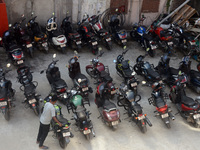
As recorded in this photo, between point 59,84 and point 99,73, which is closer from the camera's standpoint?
point 59,84

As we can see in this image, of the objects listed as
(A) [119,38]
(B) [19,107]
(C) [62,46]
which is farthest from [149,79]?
(B) [19,107]

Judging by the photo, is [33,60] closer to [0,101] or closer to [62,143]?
[0,101]

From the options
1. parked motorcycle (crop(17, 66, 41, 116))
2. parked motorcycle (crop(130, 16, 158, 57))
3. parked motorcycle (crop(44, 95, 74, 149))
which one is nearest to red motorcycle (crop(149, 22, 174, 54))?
parked motorcycle (crop(130, 16, 158, 57))

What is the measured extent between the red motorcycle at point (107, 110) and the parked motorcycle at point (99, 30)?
310 centimetres

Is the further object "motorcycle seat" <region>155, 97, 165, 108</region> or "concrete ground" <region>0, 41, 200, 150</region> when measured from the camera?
"motorcycle seat" <region>155, 97, 165, 108</region>

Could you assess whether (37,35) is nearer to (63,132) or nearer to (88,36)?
(88,36)

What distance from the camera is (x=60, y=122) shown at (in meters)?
6.99

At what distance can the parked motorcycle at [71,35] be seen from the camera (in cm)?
1063

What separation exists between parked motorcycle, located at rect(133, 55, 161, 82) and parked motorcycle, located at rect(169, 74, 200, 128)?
71 centimetres

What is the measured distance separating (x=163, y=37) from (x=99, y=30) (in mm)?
2316

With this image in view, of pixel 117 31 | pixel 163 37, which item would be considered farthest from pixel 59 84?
pixel 163 37

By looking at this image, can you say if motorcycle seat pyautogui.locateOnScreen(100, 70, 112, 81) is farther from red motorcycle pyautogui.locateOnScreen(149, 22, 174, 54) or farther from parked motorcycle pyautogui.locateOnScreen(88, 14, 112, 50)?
red motorcycle pyautogui.locateOnScreen(149, 22, 174, 54)

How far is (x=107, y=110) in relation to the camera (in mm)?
7598

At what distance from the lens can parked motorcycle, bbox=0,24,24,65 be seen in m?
9.46
